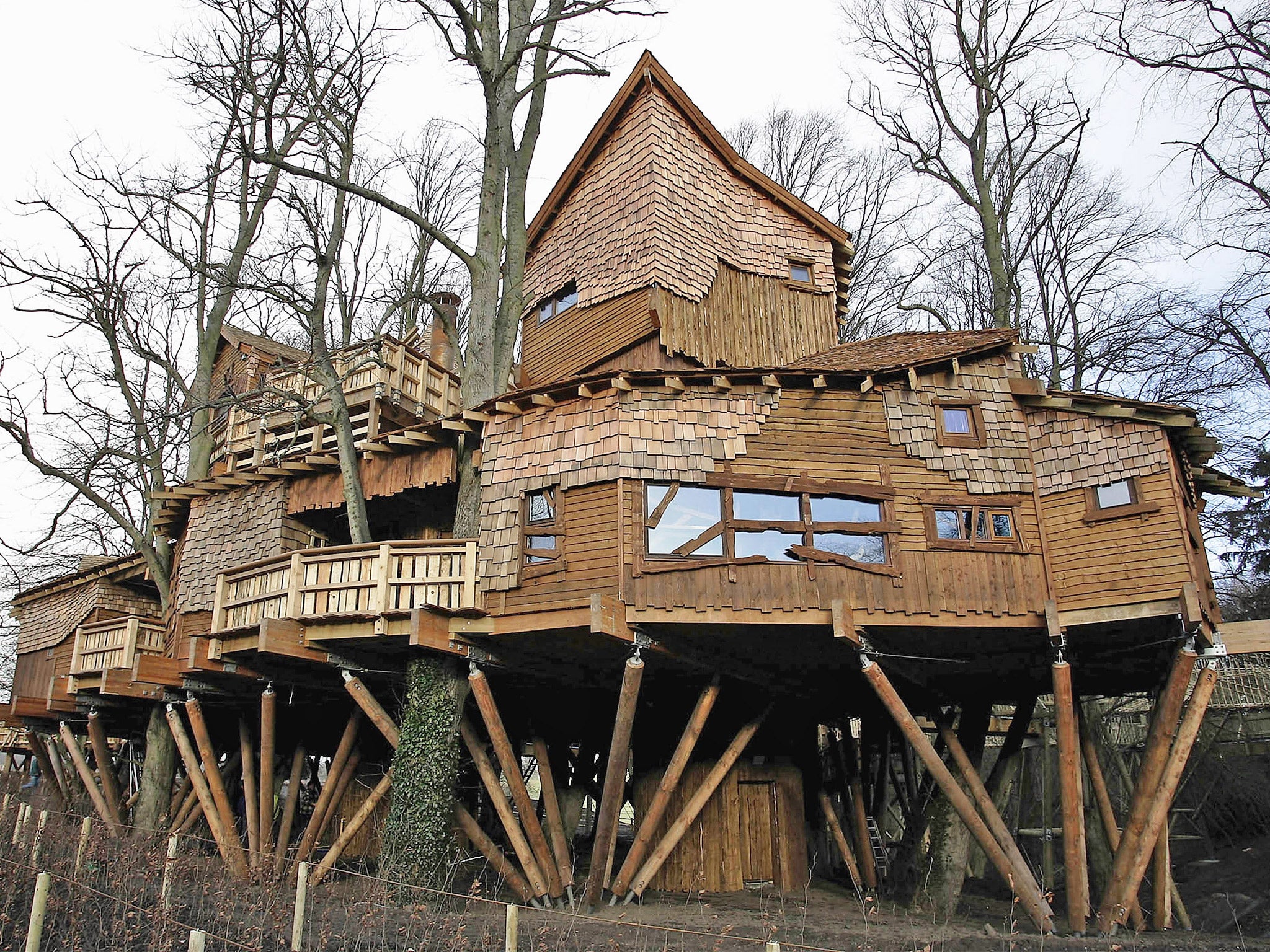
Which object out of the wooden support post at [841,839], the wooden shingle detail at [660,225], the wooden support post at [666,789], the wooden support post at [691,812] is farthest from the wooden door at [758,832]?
the wooden shingle detail at [660,225]

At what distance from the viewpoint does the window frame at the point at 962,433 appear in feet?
48.7

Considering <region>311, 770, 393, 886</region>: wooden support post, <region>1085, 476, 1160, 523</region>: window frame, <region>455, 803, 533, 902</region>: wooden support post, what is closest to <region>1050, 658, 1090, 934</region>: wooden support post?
<region>1085, 476, 1160, 523</region>: window frame

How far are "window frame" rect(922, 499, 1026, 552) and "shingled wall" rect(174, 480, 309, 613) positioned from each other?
39.1 feet

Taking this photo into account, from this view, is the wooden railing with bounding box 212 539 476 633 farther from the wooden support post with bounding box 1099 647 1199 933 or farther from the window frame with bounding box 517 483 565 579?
the wooden support post with bounding box 1099 647 1199 933

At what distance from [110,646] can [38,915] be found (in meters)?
11.1

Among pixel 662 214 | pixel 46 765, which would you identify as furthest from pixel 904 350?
pixel 46 765

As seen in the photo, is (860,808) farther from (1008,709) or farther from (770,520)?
(1008,709)

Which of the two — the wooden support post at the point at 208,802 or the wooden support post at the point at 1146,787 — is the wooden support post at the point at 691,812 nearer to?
the wooden support post at the point at 1146,787

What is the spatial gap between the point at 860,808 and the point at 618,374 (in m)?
10.4

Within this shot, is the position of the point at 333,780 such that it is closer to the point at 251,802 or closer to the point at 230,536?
the point at 251,802

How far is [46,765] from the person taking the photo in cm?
2556

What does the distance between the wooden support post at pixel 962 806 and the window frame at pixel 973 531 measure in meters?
2.06

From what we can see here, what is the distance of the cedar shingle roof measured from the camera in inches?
590

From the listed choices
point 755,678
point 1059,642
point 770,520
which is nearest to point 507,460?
point 770,520
